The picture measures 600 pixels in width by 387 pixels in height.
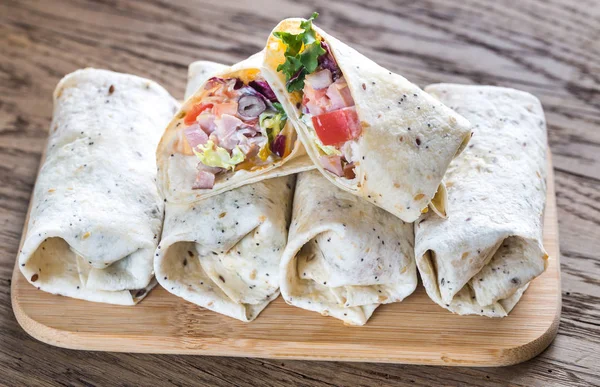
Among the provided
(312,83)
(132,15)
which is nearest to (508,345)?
(312,83)

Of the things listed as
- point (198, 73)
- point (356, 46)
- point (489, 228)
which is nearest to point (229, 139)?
point (198, 73)

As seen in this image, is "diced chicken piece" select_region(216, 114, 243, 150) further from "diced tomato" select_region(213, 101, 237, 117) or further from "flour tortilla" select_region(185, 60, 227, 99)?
"flour tortilla" select_region(185, 60, 227, 99)

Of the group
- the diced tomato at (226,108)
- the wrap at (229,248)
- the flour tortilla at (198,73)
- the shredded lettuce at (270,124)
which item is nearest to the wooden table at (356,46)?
the wrap at (229,248)

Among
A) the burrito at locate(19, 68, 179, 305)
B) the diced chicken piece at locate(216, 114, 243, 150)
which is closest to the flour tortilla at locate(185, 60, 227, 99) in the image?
the burrito at locate(19, 68, 179, 305)

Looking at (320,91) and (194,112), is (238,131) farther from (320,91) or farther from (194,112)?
(320,91)

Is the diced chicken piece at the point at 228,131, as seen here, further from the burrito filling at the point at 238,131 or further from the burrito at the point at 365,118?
the burrito at the point at 365,118

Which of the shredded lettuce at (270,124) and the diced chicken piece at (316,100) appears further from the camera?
the shredded lettuce at (270,124)
